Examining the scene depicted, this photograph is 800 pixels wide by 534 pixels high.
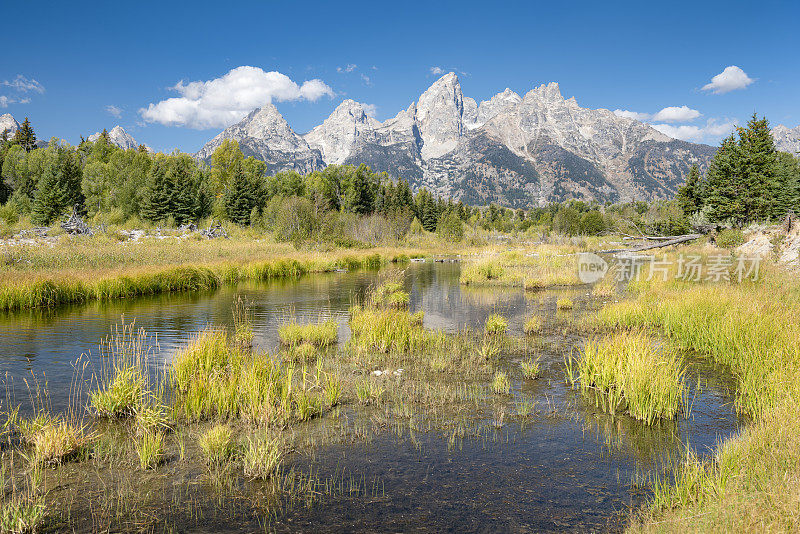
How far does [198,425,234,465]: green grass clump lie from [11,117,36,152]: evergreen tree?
114246 mm

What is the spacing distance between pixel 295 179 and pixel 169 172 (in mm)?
37192

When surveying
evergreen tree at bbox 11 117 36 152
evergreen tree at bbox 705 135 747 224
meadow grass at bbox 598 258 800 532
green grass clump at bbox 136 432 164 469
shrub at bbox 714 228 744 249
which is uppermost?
evergreen tree at bbox 11 117 36 152

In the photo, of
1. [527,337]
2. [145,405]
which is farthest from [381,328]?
[145,405]

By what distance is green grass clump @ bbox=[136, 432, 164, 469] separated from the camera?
535 centimetres

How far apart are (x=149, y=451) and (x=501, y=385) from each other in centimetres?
587

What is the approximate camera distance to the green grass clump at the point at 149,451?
5.35 m

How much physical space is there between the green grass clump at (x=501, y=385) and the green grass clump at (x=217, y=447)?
4813 mm

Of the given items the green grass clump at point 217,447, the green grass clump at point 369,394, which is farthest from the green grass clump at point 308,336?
the green grass clump at point 217,447

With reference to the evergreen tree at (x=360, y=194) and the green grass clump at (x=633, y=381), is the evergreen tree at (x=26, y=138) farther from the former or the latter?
the green grass clump at (x=633, y=381)

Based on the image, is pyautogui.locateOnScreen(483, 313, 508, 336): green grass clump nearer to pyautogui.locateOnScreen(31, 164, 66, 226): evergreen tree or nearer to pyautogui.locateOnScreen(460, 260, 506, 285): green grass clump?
pyautogui.locateOnScreen(460, 260, 506, 285): green grass clump

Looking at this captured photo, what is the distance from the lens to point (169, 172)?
187ft

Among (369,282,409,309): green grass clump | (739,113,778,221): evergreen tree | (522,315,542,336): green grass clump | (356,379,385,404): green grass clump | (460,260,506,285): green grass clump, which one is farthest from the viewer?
(739,113,778,221): evergreen tree

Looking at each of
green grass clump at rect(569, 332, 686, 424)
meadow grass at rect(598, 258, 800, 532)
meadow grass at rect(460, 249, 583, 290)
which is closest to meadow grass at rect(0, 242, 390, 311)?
meadow grass at rect(460, 249, 583, 290)

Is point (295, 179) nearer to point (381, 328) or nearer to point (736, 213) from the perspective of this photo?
point (736, 213)
